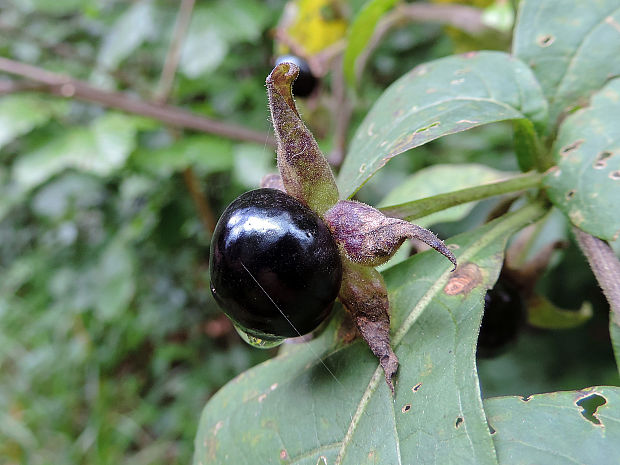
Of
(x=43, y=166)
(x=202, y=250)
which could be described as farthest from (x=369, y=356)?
(x=202, y=250)

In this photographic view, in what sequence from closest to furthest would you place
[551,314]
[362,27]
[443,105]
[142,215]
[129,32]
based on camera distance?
[443,105] < [551,314] < [362,27] < [129,32] < [142,215]

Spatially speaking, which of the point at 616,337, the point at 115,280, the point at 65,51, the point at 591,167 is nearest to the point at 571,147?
the point at 591,167

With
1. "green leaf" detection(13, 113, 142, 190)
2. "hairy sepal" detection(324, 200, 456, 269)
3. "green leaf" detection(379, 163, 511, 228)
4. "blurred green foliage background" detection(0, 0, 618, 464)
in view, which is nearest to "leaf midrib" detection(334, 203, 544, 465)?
"hairy sepal" detection(324, 200, 456, 269)

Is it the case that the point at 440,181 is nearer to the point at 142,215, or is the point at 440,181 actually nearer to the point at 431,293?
the point at 431,293

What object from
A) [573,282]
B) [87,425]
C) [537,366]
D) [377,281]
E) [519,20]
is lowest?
[87,425]

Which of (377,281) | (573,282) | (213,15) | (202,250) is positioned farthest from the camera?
(202,250)

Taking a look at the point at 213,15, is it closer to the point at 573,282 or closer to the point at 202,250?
the point at 202,250
